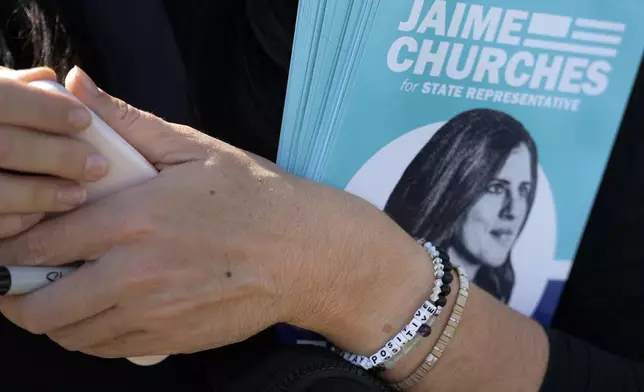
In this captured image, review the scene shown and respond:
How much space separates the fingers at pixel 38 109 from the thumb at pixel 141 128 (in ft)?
0.10

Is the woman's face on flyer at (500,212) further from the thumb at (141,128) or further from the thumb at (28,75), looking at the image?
the thumb at (28,75)

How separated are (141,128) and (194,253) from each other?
0.11m

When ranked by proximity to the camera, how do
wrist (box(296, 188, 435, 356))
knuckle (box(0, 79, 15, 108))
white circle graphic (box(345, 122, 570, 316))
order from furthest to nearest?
white circle graphic (box(345, 122, 570, 316)) < wrist (box(296, 188, 435, 356)) < knuckle (box(0, 79, 15, 108))

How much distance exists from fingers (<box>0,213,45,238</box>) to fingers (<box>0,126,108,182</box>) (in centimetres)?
4

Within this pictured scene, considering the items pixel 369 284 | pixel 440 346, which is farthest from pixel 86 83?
pixel 440 346

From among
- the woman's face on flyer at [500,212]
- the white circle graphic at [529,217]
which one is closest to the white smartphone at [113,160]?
the white circle graphic at [529,217]

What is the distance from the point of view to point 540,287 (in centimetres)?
81

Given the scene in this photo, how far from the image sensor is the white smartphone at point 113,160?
0.49 m

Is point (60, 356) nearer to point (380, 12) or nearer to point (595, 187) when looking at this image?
point (380, 12)

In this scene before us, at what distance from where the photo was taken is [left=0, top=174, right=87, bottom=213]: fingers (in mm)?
468

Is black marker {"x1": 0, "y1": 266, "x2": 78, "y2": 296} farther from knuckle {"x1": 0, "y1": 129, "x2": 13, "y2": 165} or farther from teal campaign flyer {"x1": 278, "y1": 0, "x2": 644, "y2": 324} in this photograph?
teal campaign flyer {"x1": 278, "y1": 0, "x2": 644, "y2": 324}

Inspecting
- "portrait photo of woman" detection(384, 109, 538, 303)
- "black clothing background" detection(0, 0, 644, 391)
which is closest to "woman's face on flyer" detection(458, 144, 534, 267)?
"portrait photo of woman" detection(384, 109, 538, 303)

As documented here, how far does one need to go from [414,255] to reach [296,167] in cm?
14

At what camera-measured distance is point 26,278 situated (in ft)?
1.60
